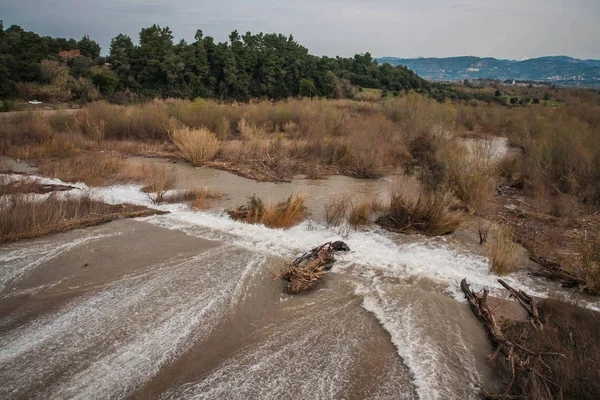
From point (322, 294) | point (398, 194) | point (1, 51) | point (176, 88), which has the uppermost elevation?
point (1, 51)

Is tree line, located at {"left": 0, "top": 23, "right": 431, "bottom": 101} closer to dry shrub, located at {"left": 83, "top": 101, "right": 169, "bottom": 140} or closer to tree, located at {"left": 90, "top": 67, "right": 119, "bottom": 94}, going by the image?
tree, located at {"left": 90, "top": 67, "right": 119, "bottom": 94}

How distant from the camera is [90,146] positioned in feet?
45.1

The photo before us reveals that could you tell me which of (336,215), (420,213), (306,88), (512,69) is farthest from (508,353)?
(512,69)

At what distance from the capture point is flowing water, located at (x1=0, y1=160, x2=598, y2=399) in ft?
11.7

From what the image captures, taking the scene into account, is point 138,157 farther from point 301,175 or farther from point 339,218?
point 339,218

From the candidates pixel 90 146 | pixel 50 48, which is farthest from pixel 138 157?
pixel 50 48

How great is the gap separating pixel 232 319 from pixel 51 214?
15.4ft

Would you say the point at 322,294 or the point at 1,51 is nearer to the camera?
the point at 322,294

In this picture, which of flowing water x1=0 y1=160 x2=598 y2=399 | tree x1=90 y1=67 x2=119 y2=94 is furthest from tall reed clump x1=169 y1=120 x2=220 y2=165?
tree x1=90 y1=67 x2=119 y2=94

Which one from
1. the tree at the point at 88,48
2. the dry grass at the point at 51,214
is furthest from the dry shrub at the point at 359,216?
the tree at the point at 88,48

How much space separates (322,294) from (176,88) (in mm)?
27859

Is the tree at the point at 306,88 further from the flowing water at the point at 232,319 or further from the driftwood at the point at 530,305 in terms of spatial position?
the driftwood at the point at 530,305

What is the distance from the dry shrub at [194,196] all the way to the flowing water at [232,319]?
1.67 m

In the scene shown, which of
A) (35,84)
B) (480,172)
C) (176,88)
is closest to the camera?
(480,172)
